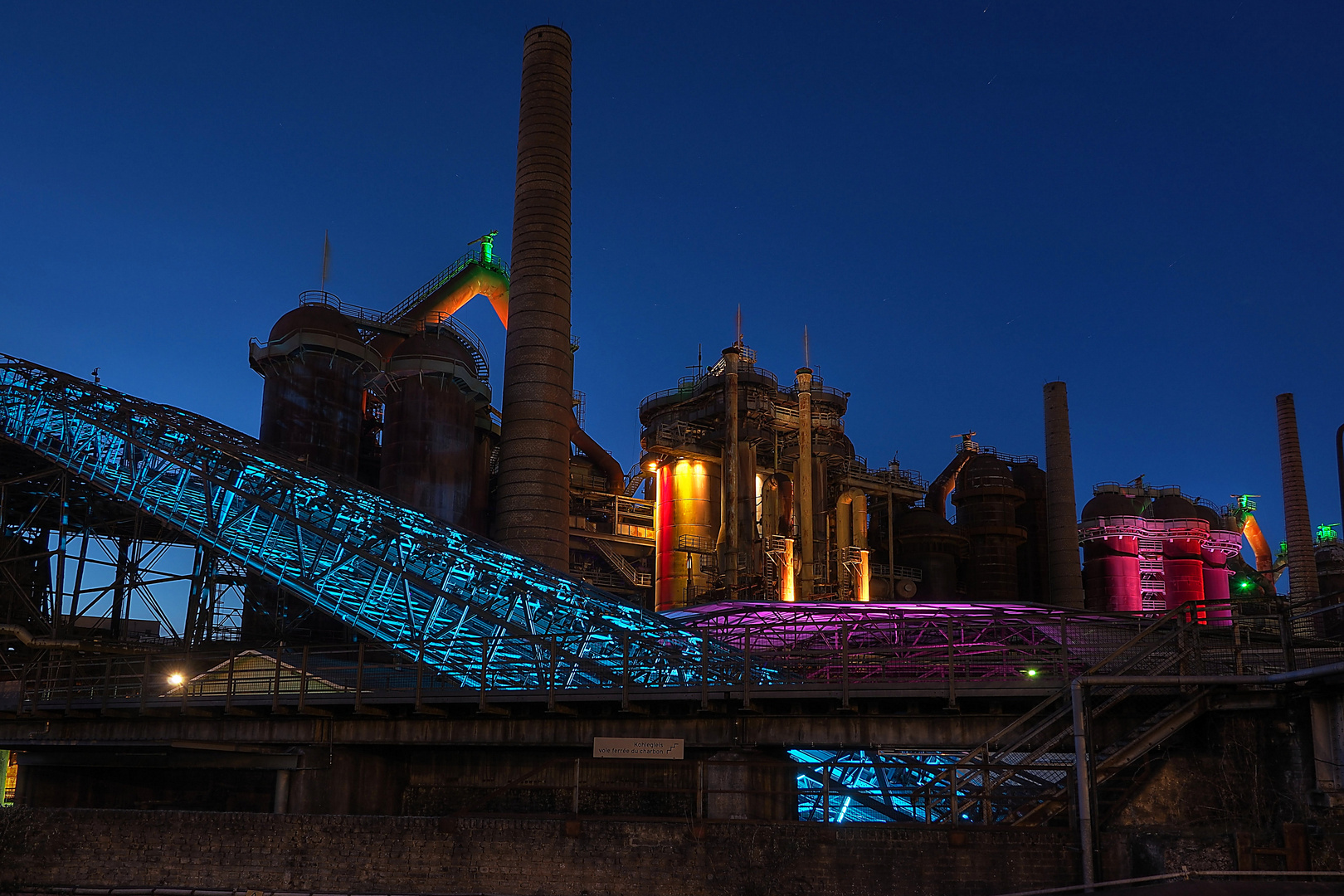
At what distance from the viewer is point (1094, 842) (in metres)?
16.1

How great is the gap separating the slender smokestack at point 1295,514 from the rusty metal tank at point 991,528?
13.7 meters

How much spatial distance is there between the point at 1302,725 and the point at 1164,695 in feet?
8.09

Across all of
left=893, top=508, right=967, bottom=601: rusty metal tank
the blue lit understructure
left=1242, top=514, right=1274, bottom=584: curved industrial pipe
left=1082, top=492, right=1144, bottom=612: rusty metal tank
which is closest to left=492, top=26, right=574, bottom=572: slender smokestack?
the blue lit understructure

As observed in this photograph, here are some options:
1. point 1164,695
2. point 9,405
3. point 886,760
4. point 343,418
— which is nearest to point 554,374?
point 343,418

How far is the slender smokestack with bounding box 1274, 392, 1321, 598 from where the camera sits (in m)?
56.5

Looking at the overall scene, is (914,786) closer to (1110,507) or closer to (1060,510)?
(1060,510)

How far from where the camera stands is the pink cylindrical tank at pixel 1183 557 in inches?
2569

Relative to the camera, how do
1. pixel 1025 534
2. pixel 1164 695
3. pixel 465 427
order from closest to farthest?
1. pixel 1164 695
2. pixel 465 427
3. pixel 1025 534

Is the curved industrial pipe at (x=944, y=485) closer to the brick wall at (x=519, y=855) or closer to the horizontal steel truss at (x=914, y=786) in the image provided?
the horizontal steel truss at (x=914, y=786)

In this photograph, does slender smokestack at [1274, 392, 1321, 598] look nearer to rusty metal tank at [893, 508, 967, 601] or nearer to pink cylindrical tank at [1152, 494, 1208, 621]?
pink cylindrical tank at [1152, 494, 1208, 621]

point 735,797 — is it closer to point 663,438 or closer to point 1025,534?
point 663,438

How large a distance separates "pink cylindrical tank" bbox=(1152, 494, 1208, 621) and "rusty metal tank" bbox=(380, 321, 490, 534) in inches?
1618

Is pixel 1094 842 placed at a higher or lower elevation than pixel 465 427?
lower

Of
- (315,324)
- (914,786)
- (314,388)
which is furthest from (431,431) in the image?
(914,786)
